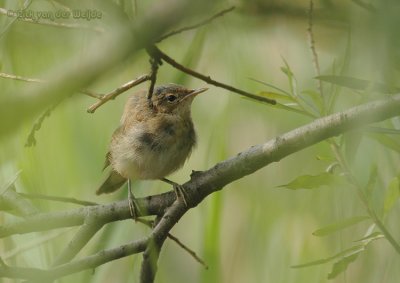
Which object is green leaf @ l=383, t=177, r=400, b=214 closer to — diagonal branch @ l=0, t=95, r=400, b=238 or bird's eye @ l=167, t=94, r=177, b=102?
diagonal branch @ l=0, t=95, r=400, b=238

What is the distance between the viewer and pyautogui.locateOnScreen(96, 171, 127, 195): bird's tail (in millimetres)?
3726

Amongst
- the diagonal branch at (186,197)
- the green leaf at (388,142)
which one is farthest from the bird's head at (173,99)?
the green leaf at (388,142)

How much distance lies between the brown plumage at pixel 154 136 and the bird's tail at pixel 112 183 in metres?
0.11

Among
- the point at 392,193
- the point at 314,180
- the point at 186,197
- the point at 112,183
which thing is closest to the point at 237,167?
the point at 186,197

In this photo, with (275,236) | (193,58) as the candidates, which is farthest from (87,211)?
(275,236)

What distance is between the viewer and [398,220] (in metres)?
1.74

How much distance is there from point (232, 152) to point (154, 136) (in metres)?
0.41

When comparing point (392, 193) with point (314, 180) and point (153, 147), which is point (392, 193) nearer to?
point (314, 180)

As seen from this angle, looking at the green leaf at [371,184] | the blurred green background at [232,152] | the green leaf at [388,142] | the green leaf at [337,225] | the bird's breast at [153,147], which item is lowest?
the green leaf at [337,225]

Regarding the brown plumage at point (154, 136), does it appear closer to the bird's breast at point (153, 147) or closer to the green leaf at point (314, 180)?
the bird's breast at point (153, 147)

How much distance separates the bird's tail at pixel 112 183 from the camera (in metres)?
3.73

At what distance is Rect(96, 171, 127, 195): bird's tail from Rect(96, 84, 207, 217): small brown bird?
107 millimetres

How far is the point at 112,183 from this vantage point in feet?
12.3

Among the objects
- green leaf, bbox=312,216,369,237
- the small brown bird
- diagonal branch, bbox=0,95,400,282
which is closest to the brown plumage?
the small brown bird
